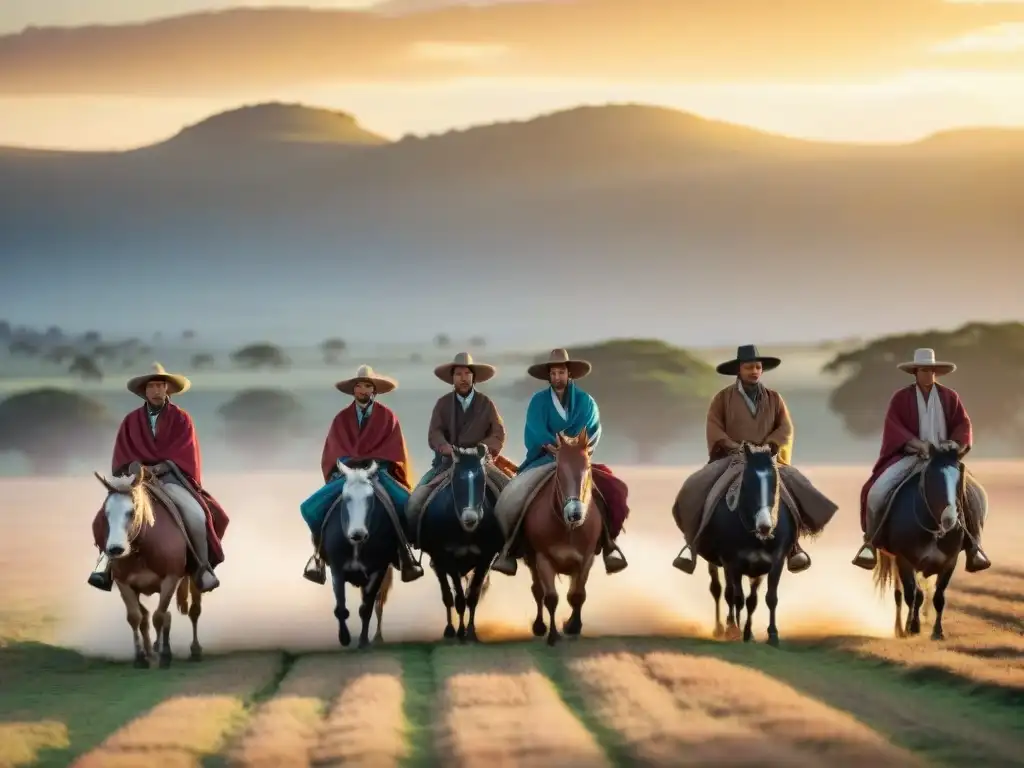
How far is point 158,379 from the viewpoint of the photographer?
22250mm

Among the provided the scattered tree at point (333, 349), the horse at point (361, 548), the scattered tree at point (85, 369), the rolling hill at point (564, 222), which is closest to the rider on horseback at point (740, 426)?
the horse at point (361, 548)

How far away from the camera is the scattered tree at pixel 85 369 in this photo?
120m

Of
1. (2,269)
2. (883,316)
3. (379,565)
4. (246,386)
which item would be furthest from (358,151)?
(379,565)

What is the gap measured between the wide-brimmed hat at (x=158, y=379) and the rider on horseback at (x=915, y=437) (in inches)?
323

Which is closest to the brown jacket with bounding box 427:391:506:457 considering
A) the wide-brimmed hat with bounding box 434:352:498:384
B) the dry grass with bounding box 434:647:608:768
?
the wide-brimmed hat with bounding box 434:352:498:384

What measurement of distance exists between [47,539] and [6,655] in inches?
1098

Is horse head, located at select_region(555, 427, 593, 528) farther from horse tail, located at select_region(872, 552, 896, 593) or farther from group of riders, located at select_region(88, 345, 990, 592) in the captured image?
horse tail, located at select_region(872, 552, 896, 593)

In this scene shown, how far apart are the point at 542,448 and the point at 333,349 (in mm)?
121933

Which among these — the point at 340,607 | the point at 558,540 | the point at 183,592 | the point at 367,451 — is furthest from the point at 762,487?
the point at 183,592

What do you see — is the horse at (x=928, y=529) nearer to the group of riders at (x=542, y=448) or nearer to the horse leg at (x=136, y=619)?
the group of riders at (x=542, y=448)

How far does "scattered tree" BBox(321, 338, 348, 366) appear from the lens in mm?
138812

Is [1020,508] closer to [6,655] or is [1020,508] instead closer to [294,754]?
[6,655]

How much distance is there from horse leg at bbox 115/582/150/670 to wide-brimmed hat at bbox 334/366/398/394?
378cm

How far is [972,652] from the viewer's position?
20844 mm
